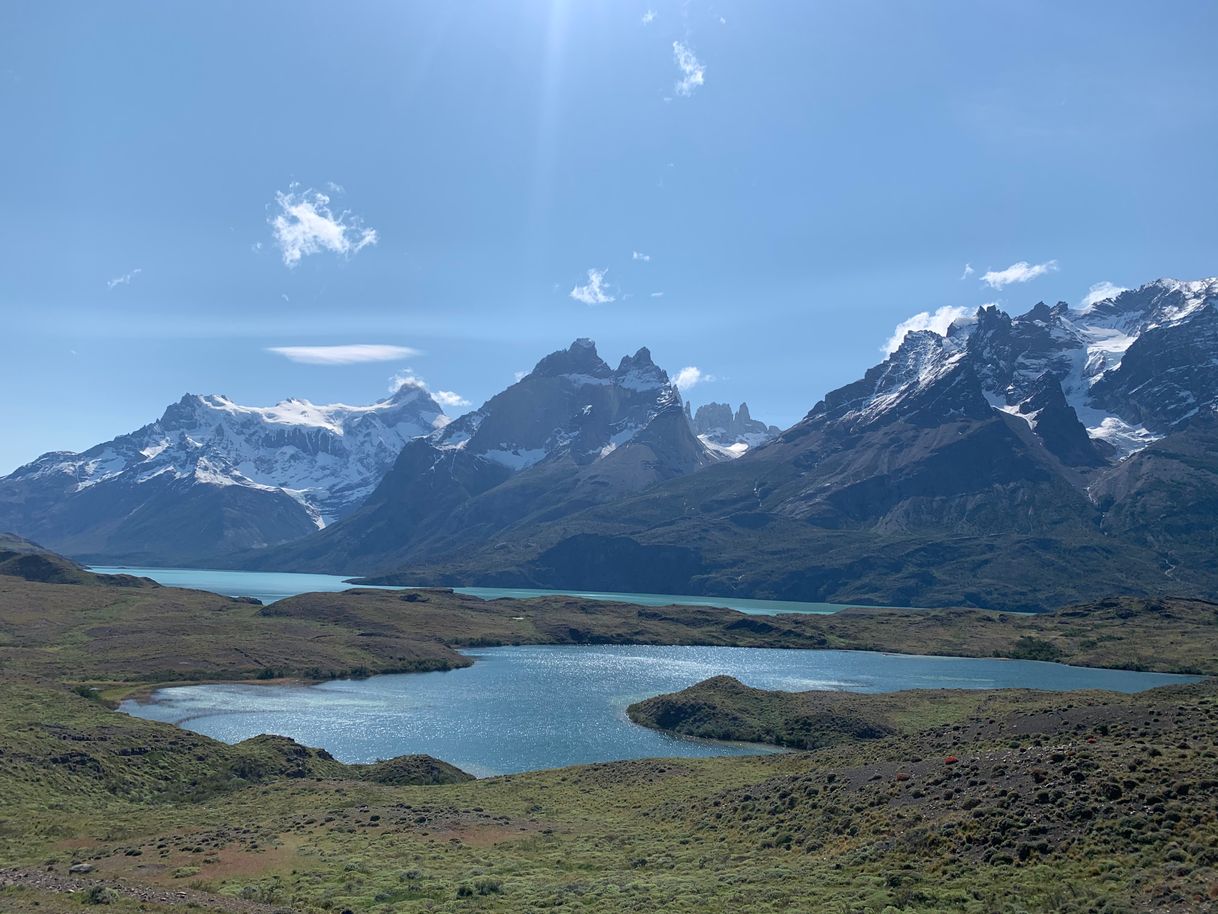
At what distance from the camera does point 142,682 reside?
5955 inches

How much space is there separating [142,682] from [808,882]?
466ft

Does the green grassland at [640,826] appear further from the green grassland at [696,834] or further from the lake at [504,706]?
the lake at [504,706]

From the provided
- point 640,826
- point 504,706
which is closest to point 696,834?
point 640,826

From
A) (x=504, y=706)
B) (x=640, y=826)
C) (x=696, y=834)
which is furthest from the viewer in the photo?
(x=504, y=706)

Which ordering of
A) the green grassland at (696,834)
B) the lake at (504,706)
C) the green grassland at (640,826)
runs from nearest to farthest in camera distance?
1. the green grassland at (696,834)
2. the green grassland at (640,826)
3. the lake at (504,706)

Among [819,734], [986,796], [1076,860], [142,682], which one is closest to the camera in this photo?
[1076,860]

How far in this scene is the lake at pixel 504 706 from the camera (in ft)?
352

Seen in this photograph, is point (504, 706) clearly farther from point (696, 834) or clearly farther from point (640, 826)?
point (696, 834)

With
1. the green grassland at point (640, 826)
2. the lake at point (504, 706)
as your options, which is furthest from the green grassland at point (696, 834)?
the lake at point (504, 706)

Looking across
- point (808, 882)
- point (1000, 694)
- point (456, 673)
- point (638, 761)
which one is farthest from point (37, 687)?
point (1000, 694)

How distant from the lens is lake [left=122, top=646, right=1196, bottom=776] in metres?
107

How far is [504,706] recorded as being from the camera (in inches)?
5458

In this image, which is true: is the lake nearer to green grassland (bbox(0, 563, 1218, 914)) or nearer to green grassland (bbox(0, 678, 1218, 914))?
green grassland (bbox(0, 563, 1218, 914))

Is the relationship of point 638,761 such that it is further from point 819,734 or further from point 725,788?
point 819,734
